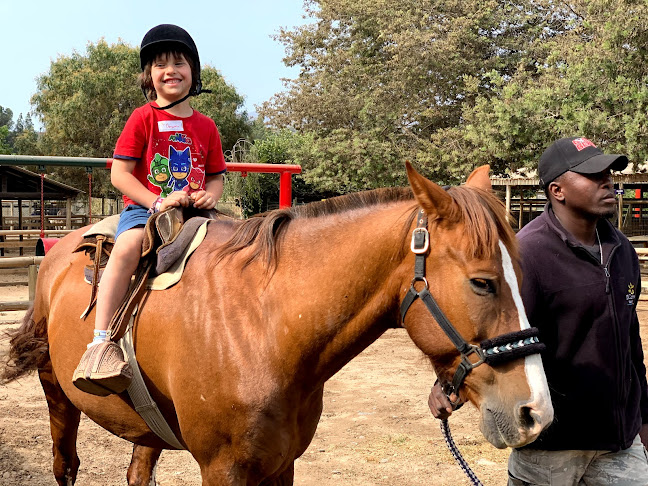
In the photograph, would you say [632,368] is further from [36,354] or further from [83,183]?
[83,183]

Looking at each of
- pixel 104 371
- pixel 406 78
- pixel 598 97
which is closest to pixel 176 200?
pixel 104 371

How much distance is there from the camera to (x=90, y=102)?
1172 inches

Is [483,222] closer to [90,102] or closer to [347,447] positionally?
[347,447]

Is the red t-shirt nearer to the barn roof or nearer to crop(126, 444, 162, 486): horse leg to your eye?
crop(126, 444, 162, 486): horse leg

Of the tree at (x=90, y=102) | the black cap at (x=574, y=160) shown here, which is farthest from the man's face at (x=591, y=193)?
the tree at (x=90, y=102)

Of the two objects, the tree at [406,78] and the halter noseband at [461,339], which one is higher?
the tree at [406,78]

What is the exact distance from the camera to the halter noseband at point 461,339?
1.86 metres

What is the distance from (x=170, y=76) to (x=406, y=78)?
2153 centimetres

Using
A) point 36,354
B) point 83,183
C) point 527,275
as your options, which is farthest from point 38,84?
point 527,275

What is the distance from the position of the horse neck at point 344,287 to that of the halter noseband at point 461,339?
0.31ft

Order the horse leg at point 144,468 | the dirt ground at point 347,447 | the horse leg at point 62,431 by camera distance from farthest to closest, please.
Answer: the dirt ground at point 347,447 < the horse leg at point 62,431 < the horse leg at point 144,468

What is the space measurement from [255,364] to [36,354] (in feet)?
6.45

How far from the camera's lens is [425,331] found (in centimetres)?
201

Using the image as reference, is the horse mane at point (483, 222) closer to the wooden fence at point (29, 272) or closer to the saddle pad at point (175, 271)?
the saddle pad at point (175, 271)
